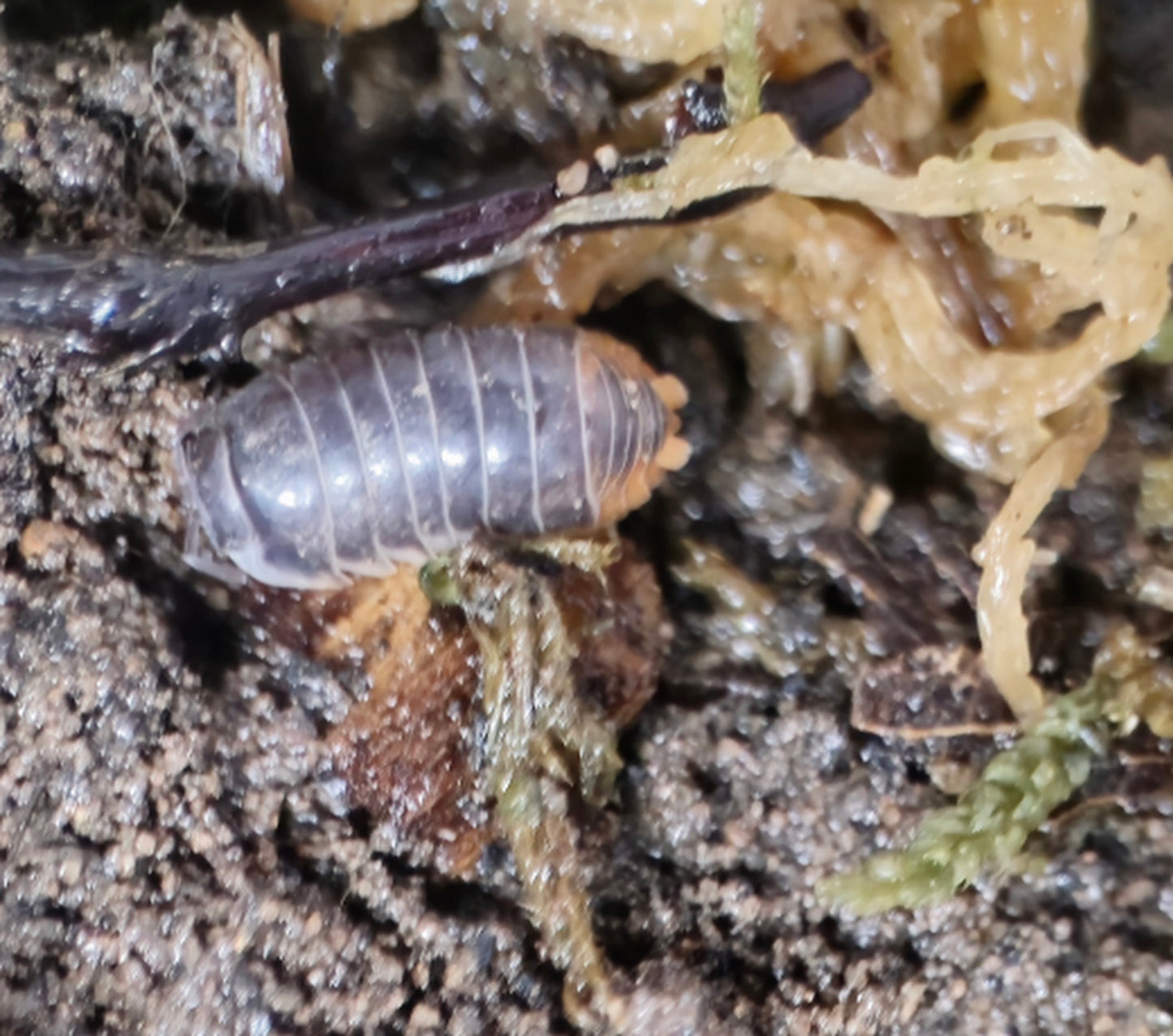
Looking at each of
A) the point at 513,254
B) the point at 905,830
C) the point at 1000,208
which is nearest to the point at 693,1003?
the point at 905,830

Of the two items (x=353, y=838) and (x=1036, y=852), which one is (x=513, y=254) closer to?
(x=353, y=838)

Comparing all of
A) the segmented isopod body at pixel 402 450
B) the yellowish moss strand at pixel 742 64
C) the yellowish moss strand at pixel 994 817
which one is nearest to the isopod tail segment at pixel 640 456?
the segmented isopod body at pixel 402 450

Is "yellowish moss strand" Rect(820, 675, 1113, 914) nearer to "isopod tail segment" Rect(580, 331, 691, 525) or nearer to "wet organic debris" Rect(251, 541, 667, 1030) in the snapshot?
"wet organic debris" Rect(251, 541, 667, 1030)

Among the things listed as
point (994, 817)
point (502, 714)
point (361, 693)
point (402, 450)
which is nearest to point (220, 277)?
point (402, 450)

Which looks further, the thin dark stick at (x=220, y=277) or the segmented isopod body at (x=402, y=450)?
the segmented isopod body at (x=402, y=450)

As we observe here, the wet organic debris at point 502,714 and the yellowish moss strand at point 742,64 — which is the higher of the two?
the yellowish moss strand at point 742,64

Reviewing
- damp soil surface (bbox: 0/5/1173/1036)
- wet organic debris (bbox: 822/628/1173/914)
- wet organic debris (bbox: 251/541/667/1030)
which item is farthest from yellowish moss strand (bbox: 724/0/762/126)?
wet organic debris (bbox: 822/628/1173/914)

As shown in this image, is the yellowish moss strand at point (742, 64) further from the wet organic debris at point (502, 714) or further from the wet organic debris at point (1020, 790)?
the wet organic debris at point (1020, 790)
